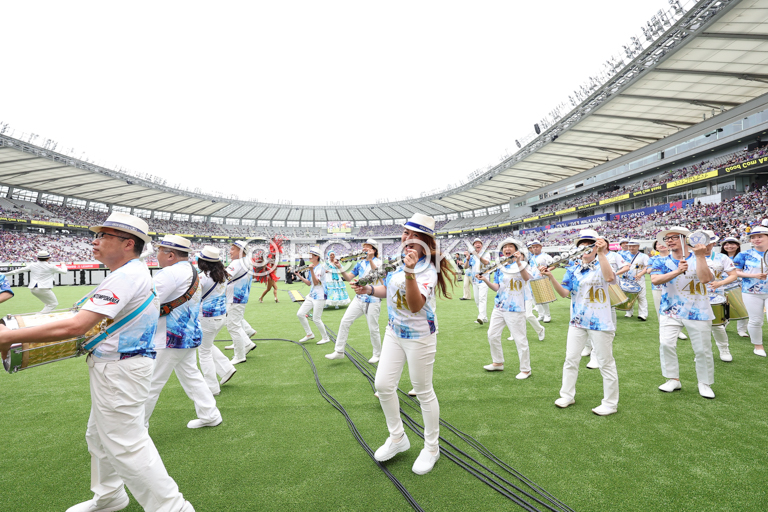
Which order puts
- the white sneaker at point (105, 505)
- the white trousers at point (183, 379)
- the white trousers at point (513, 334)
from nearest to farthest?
1. the white sneaker at point (105, 505)
2. the white trousers at point (183, 379)
3. the white trousers at point (513, 334)

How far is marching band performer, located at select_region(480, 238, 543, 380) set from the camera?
4.93 m

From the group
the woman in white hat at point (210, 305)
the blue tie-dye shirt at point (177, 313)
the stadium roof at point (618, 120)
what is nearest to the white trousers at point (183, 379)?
the blue tie-dye shirt at point (177, 313)

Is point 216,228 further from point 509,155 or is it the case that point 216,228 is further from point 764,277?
point 764,277

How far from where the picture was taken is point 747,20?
15586mm

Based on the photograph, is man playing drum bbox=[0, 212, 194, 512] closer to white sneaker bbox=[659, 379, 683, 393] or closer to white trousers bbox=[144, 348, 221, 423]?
white trousers bbox=[144, 348, 221, 423]

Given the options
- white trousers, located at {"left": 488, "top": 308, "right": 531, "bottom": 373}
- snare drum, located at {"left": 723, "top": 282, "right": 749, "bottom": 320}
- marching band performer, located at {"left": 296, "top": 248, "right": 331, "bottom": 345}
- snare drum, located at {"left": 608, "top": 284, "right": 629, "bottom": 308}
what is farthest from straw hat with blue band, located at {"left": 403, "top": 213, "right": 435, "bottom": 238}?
snare drum, located at {"left": 723, "top": 282, "right": 749, "bottom": 320}

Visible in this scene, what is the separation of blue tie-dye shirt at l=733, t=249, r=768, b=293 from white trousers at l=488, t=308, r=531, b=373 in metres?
4.32

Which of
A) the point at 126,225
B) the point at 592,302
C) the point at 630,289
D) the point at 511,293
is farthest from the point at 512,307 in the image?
the point at 630,289

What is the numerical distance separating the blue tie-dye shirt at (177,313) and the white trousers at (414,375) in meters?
1.96

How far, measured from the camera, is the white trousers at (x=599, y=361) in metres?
3.66

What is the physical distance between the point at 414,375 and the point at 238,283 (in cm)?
416

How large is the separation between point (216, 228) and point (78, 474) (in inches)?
2537

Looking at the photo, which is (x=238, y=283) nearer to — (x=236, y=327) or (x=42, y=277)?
(x=236, y=327)

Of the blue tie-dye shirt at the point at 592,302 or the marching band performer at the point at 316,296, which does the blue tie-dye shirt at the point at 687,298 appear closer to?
the blue tie-dye shirt at the point at 592,302
